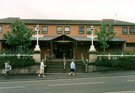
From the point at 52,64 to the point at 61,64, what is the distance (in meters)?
1.18

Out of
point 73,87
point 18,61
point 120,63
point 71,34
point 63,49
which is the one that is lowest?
point 73,87

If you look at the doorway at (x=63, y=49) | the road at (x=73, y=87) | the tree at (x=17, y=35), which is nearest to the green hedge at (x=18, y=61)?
the tree at (x=17, y=35)

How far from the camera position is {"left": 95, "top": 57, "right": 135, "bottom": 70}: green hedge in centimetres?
1725

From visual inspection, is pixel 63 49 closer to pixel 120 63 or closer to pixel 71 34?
pixel 71 34

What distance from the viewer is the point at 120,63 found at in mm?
17422

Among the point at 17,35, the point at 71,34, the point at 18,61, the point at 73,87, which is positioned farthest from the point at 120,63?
the point at 17,35

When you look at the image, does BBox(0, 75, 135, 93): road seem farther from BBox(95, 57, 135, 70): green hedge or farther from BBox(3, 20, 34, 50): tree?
BBox(3, 20, 34, 50): tree

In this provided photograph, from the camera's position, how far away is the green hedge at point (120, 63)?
17250mm

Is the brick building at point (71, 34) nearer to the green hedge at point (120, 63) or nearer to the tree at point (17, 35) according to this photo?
the tree at point (17, 35)

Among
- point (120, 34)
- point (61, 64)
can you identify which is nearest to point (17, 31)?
point (61, 64)

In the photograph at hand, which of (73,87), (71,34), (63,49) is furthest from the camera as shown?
(71,34)

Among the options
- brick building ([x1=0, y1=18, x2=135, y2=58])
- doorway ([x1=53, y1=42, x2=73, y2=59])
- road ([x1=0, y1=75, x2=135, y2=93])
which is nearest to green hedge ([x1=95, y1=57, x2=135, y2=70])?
road ([x1=0, y1=75, x2=135, y2=93])

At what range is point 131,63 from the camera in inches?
696

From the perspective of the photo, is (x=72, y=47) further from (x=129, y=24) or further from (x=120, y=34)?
(x=129, y=24)
